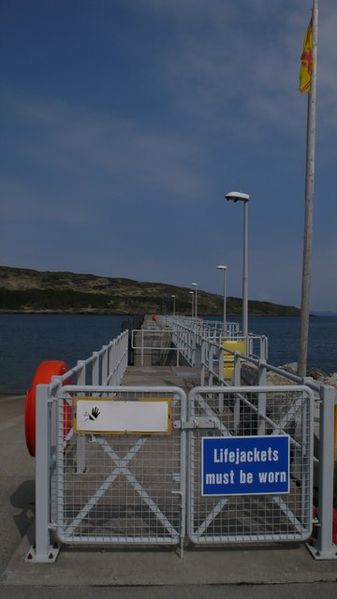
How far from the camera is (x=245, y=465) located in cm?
514

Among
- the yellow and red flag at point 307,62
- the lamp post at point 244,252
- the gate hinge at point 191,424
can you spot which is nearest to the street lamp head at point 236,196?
the lamp post at point 244,252

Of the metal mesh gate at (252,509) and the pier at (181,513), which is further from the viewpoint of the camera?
the metal mesh gate at (252,509)

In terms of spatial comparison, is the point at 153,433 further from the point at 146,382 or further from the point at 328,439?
the point at 146,382

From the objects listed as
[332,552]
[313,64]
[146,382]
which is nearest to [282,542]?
[332,552]

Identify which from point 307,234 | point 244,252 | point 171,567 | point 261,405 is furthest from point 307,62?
point 244,252

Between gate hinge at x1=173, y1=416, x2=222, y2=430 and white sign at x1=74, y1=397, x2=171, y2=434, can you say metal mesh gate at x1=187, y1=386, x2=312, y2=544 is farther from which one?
white sign at x1=74, y1=397, x2=171, y2=434

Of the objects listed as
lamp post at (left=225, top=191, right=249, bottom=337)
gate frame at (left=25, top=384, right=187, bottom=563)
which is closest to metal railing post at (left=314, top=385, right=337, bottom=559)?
gate frame at (left=25, top=384, right=187, bottom=563)

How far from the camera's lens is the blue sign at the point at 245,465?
16.8ft

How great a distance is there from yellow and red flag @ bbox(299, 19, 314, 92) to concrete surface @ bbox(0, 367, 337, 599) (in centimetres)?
707

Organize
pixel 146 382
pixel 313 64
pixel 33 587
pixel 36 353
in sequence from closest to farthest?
pixel 33 587 < pixel 313 64 < pixel 146 382 < pixel 36 353

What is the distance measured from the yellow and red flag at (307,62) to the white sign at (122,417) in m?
6.49

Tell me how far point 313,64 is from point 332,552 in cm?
724

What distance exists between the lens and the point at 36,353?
50750 millimetres

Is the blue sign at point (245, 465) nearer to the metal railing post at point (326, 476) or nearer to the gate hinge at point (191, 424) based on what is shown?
the gate hinge at point (191, 424)
